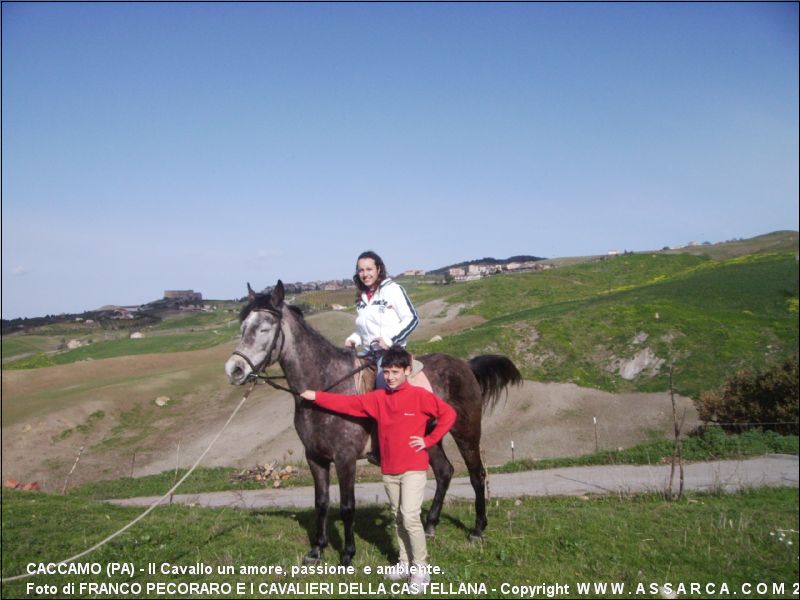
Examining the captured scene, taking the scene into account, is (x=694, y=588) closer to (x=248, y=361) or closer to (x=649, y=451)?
(x=248, y=361)

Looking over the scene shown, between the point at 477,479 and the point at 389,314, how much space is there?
2.71m

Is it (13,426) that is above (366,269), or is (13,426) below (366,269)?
below

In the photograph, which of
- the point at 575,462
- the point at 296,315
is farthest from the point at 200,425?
the point at 296,315

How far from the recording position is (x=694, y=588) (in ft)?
17.8

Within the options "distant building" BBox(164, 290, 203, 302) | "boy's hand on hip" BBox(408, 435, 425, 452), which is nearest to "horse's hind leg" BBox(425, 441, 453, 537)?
"boy's hand on hip" BBox(408, 435, 425, 452)

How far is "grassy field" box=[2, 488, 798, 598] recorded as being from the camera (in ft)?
18.5

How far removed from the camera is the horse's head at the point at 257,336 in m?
6.05

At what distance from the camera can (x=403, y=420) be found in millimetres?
5648

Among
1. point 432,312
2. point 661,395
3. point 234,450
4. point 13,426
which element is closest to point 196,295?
point 432,312

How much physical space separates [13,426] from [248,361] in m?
30.6

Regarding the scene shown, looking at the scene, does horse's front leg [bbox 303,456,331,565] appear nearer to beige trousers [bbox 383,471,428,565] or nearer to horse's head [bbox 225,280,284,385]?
beige trousers [bbox 383,471,428,565]

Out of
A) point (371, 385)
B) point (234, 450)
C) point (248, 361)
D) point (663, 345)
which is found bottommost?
point (234, 450)

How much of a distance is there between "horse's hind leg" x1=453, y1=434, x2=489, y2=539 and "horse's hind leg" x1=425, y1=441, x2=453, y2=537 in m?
0.29

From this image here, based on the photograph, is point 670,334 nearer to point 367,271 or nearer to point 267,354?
point 367,271
